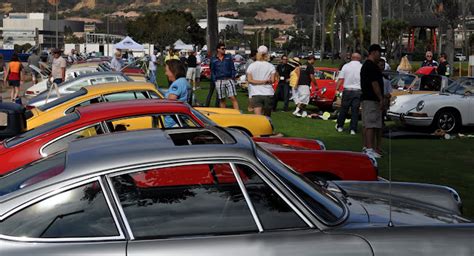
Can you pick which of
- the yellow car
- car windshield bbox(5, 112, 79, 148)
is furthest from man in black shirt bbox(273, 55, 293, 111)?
car windshield bbox(5, 112, 79, 148)

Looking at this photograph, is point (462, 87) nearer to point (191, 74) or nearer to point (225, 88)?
point (225, 88)

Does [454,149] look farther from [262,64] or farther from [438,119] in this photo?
[262,64]

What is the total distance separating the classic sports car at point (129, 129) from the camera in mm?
7191

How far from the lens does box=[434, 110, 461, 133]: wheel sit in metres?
16.1

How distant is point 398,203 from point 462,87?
41.3ft

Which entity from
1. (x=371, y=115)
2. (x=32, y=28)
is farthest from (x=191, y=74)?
(x=32, y=28)

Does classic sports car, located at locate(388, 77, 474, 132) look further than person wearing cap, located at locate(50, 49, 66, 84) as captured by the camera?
No

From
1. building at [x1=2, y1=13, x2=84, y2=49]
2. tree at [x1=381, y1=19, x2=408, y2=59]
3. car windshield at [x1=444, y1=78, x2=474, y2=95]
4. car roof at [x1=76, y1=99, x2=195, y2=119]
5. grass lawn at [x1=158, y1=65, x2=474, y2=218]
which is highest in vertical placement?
building at [x1=2, y1=13, x2=84, y2=49]

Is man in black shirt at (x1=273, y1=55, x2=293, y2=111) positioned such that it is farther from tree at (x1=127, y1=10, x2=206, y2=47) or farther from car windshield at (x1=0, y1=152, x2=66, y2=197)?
tree at (x1=127, y1=10, x2=206, y2=47)

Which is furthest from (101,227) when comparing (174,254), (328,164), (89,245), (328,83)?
(328,83)

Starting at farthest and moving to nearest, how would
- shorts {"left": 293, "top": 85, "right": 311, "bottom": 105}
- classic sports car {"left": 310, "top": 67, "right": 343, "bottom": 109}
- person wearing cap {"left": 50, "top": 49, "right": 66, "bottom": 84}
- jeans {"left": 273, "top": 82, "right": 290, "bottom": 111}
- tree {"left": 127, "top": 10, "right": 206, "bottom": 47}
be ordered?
tree {"left": 127, "top": 10, "right": 206, "bottom": 47} → person wearing cap {"left": 50, "top": 49, "right": 66, "bottom": 84} → jeans {"left": 273, "top": 82, "right": 290, "bottom": 111} → classic sports car {"left": 310, "top": 67, "right": 343, "bottom": 109} → shorts {"left": 293, "top": 85, "right": 311, "bottom": 105}

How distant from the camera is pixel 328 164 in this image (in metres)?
7.68

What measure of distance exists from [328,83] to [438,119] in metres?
5.69

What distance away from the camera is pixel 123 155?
419 cm
